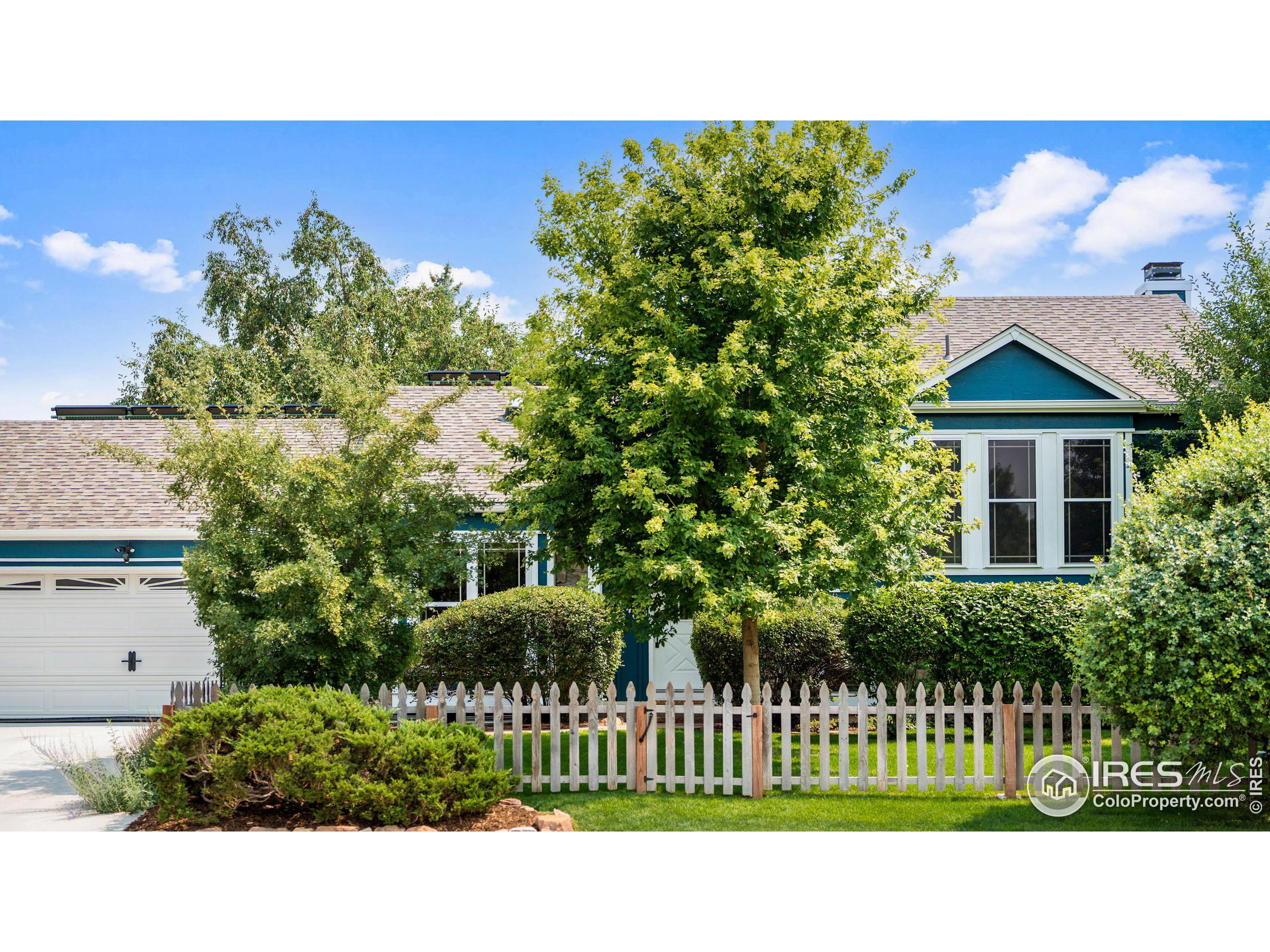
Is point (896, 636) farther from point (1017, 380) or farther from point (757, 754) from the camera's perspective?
point (1017, 380)

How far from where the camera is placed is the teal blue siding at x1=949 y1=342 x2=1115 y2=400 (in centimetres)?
1312

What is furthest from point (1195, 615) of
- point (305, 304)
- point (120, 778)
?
point (305, 304)

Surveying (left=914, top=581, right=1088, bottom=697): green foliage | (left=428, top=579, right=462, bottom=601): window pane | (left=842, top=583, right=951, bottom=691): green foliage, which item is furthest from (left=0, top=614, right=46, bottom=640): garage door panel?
(left=914, top=581, right=1088, bottom=697): green foliage

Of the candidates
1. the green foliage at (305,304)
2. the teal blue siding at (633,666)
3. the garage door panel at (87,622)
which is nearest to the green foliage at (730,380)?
the teal blue siding at (633,666)

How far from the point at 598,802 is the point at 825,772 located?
2.18m

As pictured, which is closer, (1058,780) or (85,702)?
(1058,780)

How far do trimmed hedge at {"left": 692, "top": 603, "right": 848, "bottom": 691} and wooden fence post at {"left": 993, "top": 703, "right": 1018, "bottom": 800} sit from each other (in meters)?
3.68

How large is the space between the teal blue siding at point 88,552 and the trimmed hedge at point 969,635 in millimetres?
10185

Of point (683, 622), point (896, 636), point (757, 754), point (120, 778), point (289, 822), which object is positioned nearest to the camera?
point (289, 822)

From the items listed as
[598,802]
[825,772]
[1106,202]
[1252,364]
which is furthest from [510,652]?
[1106,202]

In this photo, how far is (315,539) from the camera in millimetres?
8195

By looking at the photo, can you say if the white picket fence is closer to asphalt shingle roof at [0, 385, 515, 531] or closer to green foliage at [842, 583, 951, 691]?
green foliage at [842, 583, 951, 691]

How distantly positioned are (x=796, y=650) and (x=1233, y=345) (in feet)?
24.9

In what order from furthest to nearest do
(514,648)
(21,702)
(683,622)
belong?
1. (683,622)
2. (21,702)
3. (514,648)
